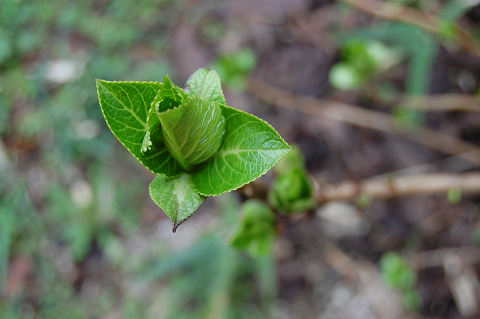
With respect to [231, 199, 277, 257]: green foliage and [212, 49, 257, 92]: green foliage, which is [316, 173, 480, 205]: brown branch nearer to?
[231, 199, 277, 257]: green foliage

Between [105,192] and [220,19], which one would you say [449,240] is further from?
[105,192]

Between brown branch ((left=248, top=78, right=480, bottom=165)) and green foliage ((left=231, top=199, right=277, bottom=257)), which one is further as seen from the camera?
brown branch ((left=248, top=78, right=480, bottom=165))

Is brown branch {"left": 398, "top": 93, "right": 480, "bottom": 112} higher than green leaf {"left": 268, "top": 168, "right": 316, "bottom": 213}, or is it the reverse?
green leaf {"left": 268, "top": 168, "right": 316, "bottom": 213}

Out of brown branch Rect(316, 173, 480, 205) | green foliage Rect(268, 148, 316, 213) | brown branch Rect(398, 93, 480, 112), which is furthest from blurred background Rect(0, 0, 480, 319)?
green foliage Rect(268, 148, 316, 213)

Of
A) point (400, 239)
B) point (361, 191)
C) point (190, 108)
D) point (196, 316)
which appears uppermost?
point (190, 108)

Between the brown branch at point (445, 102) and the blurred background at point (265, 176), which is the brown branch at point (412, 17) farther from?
the brown branch at point (445, 102)

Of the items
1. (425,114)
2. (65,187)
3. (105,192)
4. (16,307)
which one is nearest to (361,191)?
(425,114)
